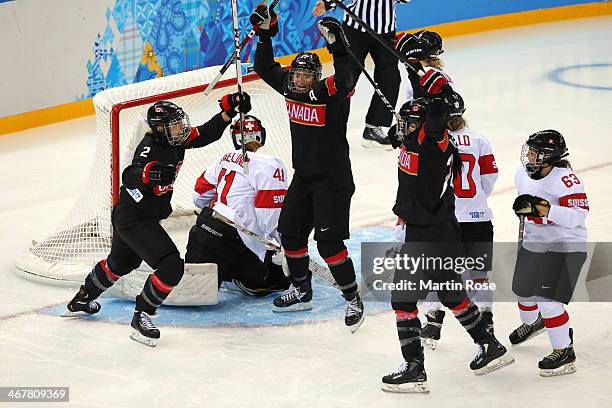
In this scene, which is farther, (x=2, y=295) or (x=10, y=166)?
(x=10, y=166)

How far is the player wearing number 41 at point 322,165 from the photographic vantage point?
452 cm

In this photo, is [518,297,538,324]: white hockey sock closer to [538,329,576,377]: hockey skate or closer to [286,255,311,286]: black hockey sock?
[538,329,576,377]: hockey skate

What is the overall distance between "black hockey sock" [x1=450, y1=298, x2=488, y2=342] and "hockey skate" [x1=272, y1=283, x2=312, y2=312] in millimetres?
938

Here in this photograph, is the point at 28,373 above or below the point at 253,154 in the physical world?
below

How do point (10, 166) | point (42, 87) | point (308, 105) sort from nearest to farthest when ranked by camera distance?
point (308, 105)
point (10, 166)
point (42, 87)

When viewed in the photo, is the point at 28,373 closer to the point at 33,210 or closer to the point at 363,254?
the point at 363,254

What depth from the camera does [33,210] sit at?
21.6 feet

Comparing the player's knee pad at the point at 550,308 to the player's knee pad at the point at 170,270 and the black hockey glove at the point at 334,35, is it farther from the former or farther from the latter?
the player's knee pad at the point at 170,270

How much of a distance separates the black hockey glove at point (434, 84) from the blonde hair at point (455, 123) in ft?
1.36

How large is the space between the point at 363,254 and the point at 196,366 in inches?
59.4

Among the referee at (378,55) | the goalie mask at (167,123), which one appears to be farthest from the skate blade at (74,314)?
the referee at (378,55)

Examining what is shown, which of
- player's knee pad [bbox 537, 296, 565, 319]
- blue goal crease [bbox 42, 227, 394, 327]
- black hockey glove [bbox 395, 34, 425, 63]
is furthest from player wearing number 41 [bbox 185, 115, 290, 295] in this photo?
player's knee pad [bbox 537, 296, 565, 319]

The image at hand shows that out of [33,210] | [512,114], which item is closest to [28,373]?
[33,210]

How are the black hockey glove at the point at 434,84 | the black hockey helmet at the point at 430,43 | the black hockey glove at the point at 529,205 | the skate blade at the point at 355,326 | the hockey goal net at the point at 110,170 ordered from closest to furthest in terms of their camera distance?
the black hockey glove at the point at 434,84
the black hockey glove at the point at 529,205
the skate blade at the point at 355,326
the hockey goal net at the point at 110,170
the black hockey helmet at the point at 430,43
